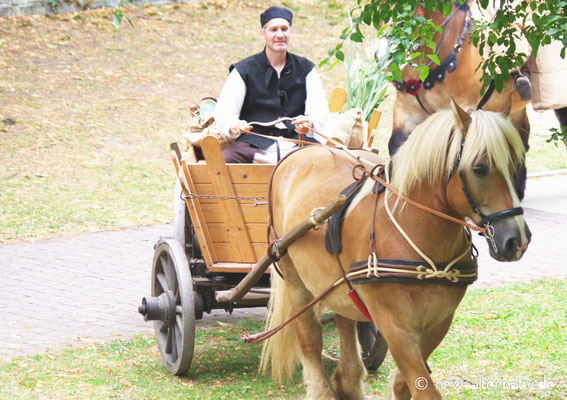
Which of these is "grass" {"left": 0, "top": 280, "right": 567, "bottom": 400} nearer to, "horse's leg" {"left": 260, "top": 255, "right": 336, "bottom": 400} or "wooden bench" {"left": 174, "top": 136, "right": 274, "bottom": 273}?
"horse's leg" {"left": 260, "top": 255, "right": 336, "bottom": 400}

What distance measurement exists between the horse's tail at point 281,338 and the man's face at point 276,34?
59.5 inches

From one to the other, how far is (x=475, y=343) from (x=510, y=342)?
0.78ft

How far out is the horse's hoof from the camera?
21.1 ft

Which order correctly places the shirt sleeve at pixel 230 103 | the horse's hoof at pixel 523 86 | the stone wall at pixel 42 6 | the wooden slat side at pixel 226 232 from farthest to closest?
the stone wall at pixel 42 6, the horse's hoof at pixel 523 86, the shirt sleeve at pixel 230 103, the wooden slat side at pixel 226 232

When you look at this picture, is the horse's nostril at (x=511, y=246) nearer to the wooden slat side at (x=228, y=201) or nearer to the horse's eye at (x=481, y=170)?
the horse's eye at (x=481, y=170)

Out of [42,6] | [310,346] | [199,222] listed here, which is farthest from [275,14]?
[42,6]

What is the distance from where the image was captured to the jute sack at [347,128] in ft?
16.8

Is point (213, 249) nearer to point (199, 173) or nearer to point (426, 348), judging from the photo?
point (199, 173)

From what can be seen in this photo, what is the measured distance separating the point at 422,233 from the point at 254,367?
7.53ft

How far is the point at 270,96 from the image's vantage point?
5227 millimetres

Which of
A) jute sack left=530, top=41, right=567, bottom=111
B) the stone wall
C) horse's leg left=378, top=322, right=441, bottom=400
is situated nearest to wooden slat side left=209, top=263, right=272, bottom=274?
horse's leg left=378, top=322, right=441, bottom=400

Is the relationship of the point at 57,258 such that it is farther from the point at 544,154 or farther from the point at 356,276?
the point at 544,154

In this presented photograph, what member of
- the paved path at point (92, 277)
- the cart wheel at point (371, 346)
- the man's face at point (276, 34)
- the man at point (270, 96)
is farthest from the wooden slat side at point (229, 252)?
the paved path at point (92, 277)

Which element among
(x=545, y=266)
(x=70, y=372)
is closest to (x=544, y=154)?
(x=545, y=266)
